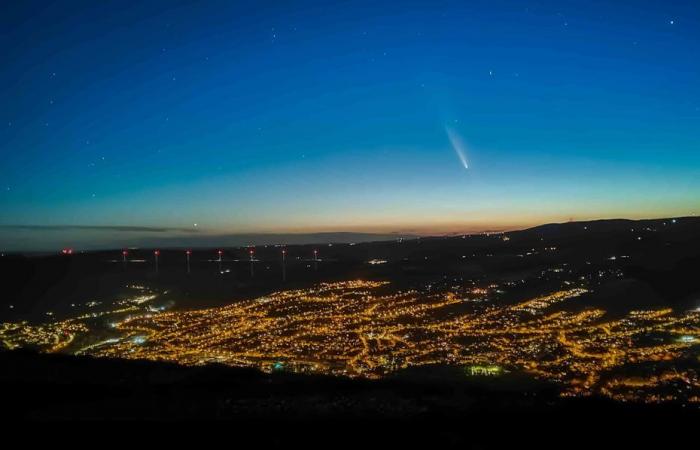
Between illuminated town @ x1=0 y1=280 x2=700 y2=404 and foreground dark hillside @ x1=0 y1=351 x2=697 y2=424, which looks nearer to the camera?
foreground dark hillside @ x1=0 y1=351 x2=697 y2=424

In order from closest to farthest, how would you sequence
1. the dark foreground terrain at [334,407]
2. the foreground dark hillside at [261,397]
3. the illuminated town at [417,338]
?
1. the dark foreground terrain at [334,407]
2. the foreground dark hillside at [261,397]
3. the illuminated town at [417,338]

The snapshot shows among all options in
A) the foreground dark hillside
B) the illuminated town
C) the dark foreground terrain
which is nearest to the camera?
the dark foreground terrain

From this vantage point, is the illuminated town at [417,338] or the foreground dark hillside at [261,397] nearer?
the foreground dark hillside at [261,397]

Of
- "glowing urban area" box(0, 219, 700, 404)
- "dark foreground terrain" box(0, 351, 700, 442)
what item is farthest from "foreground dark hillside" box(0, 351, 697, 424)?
"glowing urban area" box(0, 219, 700, 404)

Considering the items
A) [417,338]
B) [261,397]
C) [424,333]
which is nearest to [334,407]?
[261,397]

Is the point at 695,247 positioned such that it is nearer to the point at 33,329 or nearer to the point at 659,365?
the point at 659,365

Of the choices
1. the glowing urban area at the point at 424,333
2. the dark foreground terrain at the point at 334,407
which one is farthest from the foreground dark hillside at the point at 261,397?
the glowing urban area at the point at 424,333

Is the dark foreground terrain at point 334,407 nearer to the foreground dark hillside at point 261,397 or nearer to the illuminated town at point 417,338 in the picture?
the foreground dark hillside at point 261,397

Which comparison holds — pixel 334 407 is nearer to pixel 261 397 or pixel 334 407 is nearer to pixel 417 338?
pixel 261 397

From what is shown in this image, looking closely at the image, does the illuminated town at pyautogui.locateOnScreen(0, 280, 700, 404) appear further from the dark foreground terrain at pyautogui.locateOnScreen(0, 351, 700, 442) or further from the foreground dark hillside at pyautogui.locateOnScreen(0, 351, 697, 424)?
the dark foreground terrain at pyautogui.locateOnScreen(0, 351, 700, 442)
